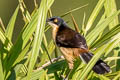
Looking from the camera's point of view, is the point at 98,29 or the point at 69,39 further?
the point at 69,39

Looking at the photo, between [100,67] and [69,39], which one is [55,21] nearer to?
[69,39]

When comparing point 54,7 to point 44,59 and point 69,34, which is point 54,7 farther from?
point 44,59

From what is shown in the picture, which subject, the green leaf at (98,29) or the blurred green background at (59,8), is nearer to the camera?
the green leaf at (98,29)

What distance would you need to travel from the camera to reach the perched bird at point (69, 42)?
2232 mm

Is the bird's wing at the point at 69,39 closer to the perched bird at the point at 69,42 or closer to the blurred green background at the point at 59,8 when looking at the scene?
the perched bird at the point at 69,42

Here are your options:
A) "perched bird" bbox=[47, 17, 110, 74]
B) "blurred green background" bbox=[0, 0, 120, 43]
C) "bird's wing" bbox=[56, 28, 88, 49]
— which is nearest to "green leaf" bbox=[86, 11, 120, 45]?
"perched bird" bbox=[47, 17, 110, 74]

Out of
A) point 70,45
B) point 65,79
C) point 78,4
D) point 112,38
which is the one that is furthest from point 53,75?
point 78,4

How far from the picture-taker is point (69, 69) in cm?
207

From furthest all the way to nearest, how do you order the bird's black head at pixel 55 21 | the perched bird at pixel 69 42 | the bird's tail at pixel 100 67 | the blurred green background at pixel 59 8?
the blurred green background at pixel 59 8, the bird's black head at pixel 55 21, the perched bird at pixel 69 42, the bird's tail at pixel 100 67

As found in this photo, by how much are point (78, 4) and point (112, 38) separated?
11.8ft

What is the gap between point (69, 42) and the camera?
2430 mm

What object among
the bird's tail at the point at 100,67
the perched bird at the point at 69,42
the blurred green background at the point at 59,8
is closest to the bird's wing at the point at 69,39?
the perched bird at the point at 69,42

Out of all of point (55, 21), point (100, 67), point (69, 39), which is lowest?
point (100, 67)

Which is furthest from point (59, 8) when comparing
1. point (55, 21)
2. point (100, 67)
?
point (100, 67)
